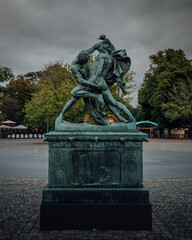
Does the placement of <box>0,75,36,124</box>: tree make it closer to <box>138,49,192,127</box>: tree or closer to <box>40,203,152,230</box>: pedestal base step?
<box>138,49,192,127</box>: tree

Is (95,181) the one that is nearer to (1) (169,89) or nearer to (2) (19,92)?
(1) (169,89)

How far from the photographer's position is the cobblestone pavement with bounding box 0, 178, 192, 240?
4031mm

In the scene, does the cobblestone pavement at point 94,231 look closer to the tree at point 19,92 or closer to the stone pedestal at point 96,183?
the stone pedestal at point 96,183

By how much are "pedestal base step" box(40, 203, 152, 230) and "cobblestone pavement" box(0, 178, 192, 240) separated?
0.15 m

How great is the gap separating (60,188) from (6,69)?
5285 cm

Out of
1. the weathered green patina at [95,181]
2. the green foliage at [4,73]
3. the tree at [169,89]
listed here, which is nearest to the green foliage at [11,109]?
the green foliage at [4,73]

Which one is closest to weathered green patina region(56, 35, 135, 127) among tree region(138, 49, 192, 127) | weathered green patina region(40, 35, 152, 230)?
weathered green patina region(40, 35, 152, 230)

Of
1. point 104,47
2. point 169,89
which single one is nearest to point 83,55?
point 104,47

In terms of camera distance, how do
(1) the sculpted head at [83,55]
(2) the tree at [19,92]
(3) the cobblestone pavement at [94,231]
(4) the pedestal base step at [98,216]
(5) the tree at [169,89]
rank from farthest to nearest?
(2) the tree at [19,92] → (5) the tree at [169,89] → (1) the sculpted head at [83,55] → (4) the pedestal base step at [98,216] → (3) the cobblestone pavement at [94,231]

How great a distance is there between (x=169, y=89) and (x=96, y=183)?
1601 inches

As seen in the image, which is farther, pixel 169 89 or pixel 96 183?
pixel 169 89

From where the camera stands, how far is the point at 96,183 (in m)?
4.56

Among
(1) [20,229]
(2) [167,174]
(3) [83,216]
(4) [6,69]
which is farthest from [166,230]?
(4) [6,69]

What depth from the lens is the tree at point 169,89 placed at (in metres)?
38.4
